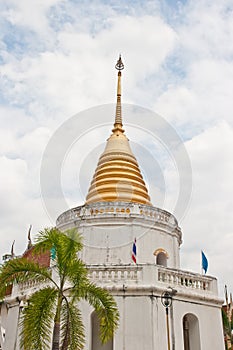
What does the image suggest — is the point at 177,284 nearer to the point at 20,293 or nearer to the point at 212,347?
the point at 212,347

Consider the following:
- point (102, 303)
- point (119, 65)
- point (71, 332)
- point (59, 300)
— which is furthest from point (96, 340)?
point (119, 65)

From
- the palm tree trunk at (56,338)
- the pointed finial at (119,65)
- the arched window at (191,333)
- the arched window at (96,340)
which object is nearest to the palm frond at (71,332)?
the palm tree trunk at (56,338)

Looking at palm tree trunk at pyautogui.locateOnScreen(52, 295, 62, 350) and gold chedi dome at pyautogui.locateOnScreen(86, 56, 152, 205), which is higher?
gold chedi dome at pyautogui.locateOnScreen(86, 56, 152, 205)

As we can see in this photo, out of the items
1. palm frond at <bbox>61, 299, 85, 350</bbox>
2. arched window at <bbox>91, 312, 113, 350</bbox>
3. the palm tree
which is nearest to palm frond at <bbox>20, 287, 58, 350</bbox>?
the palm tree

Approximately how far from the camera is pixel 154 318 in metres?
16.6

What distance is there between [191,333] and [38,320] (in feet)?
28.3

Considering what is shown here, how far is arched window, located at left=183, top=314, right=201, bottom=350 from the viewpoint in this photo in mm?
18156

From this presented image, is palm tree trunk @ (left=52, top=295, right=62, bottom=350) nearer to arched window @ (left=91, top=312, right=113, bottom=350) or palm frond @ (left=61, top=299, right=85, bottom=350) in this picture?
palm frond @ (left=61, top=299, right=85, bottom=350)

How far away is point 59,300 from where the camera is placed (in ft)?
41.7

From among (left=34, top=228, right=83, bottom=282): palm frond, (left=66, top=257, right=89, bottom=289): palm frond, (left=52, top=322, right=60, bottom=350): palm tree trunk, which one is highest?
(left=34, top=228, right=83, bottom=282): palm frond

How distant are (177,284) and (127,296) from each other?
98.1 inches

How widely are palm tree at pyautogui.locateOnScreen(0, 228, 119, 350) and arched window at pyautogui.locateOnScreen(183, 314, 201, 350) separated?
6128 millimetres

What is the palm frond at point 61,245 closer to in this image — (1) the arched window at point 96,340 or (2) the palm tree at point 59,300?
(2) the palm tree at point 59,300

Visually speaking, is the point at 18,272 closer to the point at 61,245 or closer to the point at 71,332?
the point at 61,245
